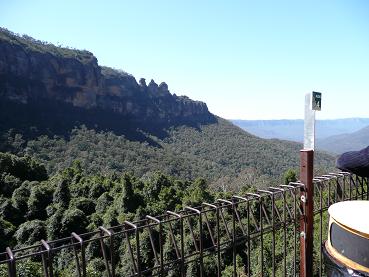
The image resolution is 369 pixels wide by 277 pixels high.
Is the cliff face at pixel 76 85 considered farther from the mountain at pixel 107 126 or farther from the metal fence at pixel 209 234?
the metal fence at pixel 209 234

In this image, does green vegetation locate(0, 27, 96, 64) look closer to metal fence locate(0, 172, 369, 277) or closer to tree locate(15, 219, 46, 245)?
tree locate(15, 219, 46, 245)

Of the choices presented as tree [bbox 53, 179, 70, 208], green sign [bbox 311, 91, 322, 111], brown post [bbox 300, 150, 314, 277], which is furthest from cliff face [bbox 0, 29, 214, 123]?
green sign [bbox 311, 91, 322, 111]

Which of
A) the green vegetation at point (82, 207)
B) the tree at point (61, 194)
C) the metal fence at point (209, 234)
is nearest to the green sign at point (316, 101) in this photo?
the metal fence at point (209, 234)

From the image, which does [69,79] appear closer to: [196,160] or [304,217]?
[196,160]

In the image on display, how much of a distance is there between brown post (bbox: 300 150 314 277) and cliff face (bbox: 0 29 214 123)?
71.3 metres

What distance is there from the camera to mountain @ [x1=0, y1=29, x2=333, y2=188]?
207ft

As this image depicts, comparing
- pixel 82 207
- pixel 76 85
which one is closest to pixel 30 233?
pixel 82 207

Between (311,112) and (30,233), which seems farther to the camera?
(30,233)

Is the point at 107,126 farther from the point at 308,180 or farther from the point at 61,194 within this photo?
the point at 308,180

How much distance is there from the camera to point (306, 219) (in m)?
3.31

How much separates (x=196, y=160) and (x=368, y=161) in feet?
265

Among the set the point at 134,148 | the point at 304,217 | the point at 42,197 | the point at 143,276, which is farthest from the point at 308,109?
the point at 134,148

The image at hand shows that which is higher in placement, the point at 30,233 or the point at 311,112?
the point at 311,112

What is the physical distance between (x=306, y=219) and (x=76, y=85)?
269ft
